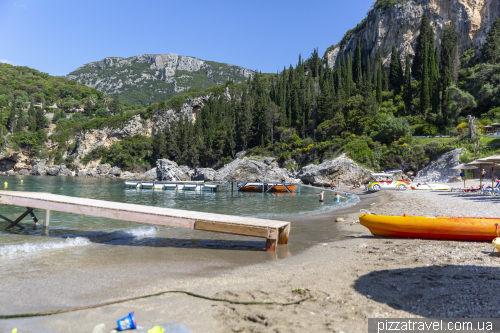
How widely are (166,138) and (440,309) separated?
86.1 m

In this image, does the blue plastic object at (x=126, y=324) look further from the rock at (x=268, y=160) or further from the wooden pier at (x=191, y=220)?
the rock at (x=268, y=160)

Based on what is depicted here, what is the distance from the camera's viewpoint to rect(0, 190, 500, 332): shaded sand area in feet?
12.7

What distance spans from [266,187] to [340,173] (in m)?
14.2

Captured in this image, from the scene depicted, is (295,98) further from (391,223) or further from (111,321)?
(111,321)

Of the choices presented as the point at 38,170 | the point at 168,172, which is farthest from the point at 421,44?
the point at 38,170

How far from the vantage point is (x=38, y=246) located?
8539 mm

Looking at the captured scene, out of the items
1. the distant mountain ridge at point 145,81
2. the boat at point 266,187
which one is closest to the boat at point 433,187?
the boat at point 266,187

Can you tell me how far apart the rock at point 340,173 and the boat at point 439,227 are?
1509 inches

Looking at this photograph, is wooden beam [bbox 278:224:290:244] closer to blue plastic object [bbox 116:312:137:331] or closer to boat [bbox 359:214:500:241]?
boat [bbox 359:214:500:241]

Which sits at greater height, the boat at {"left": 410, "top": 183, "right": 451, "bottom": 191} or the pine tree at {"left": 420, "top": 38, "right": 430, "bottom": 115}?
the pine tree at {"left": 420, "top": 38, "right": 430, "bottom": 115}

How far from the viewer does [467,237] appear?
824cm

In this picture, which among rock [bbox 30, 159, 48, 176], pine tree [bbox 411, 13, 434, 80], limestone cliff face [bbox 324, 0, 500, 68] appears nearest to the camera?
pine tree [bbox 411, 13, 434, 80]

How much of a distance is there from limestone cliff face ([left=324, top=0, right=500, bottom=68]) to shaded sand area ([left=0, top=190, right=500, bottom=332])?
86001 millimetres

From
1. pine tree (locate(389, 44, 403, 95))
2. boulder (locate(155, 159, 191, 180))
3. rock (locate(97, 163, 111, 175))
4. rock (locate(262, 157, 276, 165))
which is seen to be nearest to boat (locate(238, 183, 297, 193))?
rock (locate(262, 157, 276, 165))
